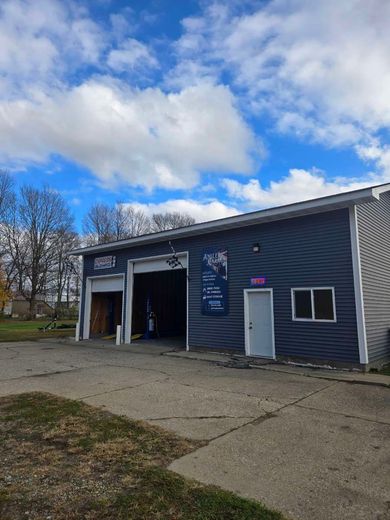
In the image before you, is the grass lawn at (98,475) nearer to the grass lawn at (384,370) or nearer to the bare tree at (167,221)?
the grass lawn at (384,370)

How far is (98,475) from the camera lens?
11.3 feet

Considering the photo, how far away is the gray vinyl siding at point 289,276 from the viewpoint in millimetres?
9320

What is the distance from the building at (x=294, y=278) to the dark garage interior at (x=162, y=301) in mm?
4298

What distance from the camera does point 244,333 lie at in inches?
445

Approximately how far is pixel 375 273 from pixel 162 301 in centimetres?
1216

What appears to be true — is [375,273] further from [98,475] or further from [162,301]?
[162,301]

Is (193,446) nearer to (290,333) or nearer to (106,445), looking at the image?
(106,445)

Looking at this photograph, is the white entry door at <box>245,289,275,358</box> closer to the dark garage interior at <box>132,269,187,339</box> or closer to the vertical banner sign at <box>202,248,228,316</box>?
the vertical banner sign at <box>202,248,228,316</box>

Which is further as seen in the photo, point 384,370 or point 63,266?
point 63,266

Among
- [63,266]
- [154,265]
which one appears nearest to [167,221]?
[63,266]

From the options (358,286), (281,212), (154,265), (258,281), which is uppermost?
(281,212)

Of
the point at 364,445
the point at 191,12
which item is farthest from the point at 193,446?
the point at 191,12

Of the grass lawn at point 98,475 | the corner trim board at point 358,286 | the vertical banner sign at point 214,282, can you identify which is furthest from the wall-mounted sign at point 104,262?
the grass lawn at point 98,475

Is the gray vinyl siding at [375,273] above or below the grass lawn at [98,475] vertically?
above
